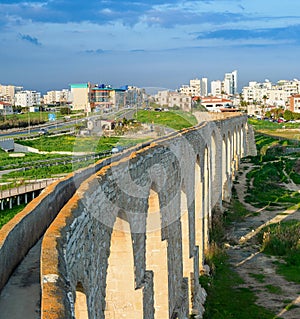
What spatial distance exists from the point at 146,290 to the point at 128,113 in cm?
4388

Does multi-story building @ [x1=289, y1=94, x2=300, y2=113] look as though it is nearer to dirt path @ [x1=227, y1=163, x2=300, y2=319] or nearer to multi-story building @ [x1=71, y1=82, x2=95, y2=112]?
multi-story building @ [x1=71, y1=82, x2=95, y2=112]

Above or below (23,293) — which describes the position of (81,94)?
above

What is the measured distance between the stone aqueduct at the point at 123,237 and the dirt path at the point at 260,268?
173cm

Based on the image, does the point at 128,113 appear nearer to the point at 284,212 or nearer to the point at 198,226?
the point at 284,212

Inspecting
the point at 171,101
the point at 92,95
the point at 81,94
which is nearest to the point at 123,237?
the point at 171,101

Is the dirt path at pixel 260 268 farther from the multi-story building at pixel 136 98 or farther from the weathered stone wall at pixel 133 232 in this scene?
the multi-story building at pixel 136 98

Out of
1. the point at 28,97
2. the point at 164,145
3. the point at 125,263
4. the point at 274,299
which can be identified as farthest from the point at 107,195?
the point at 28,97

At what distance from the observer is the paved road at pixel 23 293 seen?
481 cm

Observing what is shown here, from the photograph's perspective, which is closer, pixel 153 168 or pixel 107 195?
pixel 107 195

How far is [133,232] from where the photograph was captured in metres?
8.49

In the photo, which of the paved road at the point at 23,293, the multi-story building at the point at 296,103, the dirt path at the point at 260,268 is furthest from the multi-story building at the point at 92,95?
the paved road at the point at 23,293

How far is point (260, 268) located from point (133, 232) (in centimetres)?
941

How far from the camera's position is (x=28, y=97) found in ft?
524

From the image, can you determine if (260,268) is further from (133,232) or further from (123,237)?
(123,237)
